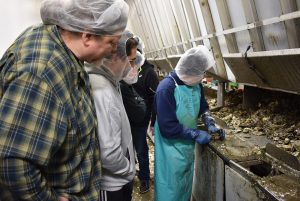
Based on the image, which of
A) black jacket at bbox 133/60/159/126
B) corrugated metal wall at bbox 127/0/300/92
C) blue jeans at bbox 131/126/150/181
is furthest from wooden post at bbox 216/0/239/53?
blue jeans at bbox 131/126/150/181

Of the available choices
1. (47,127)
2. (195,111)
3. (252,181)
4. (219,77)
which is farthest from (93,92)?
(219,77)

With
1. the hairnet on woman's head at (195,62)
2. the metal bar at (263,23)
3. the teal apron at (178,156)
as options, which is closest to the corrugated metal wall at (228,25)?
the metal bar at (263,23)

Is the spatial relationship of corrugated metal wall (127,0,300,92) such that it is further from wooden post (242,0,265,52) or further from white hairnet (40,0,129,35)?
white hairnet (40,0,129,35)

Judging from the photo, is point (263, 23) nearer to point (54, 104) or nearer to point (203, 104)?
point (203, 104)

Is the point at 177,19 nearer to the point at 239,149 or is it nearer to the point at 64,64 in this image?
the point at 239,149

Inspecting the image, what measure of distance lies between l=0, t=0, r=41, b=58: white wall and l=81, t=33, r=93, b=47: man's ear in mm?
2189

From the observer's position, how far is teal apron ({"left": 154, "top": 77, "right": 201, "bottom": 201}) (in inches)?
103

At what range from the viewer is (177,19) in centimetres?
526

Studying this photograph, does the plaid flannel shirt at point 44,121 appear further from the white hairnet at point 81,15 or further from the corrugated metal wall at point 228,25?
the corrugated metal wall at point 228,25

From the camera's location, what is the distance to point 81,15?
1.21 m

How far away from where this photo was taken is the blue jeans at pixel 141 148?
3605 millimetres

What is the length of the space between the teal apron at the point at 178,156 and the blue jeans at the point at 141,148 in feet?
2.69

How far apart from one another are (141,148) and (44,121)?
9.05ft

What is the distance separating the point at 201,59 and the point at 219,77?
1.62 metres
